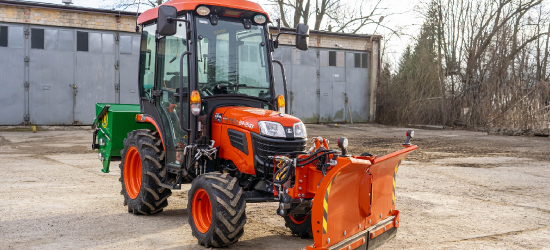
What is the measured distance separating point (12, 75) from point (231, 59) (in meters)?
13.5

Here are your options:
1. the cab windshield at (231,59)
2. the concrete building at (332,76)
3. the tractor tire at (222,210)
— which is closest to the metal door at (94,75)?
the concrete building at (332,76)

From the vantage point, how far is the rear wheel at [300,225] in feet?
17.0

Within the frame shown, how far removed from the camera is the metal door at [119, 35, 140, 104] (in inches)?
718

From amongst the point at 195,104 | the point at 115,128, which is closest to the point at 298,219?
the point at 195,104

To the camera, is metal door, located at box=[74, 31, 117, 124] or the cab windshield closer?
the cab windshield

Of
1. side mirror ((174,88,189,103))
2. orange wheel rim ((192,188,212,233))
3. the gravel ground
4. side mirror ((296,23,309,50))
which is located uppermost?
side mirror ((296,23,309,50))

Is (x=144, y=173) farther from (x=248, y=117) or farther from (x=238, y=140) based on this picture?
(x=248, y=117)

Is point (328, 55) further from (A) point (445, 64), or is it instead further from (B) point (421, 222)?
(B) point (421, 222)

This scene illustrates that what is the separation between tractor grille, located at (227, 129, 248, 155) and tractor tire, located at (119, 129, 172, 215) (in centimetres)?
112

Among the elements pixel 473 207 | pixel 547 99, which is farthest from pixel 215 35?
pixel 547 99

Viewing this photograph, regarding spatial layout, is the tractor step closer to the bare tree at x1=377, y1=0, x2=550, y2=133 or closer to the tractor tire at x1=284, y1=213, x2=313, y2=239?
the tractor tire at x1=284, y1=213, x2=313, y2=239

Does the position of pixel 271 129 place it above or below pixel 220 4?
below

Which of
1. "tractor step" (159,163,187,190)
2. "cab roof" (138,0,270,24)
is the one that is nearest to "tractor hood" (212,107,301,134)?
"tractor step" (159,163,187,190)

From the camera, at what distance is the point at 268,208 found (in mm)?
6645
